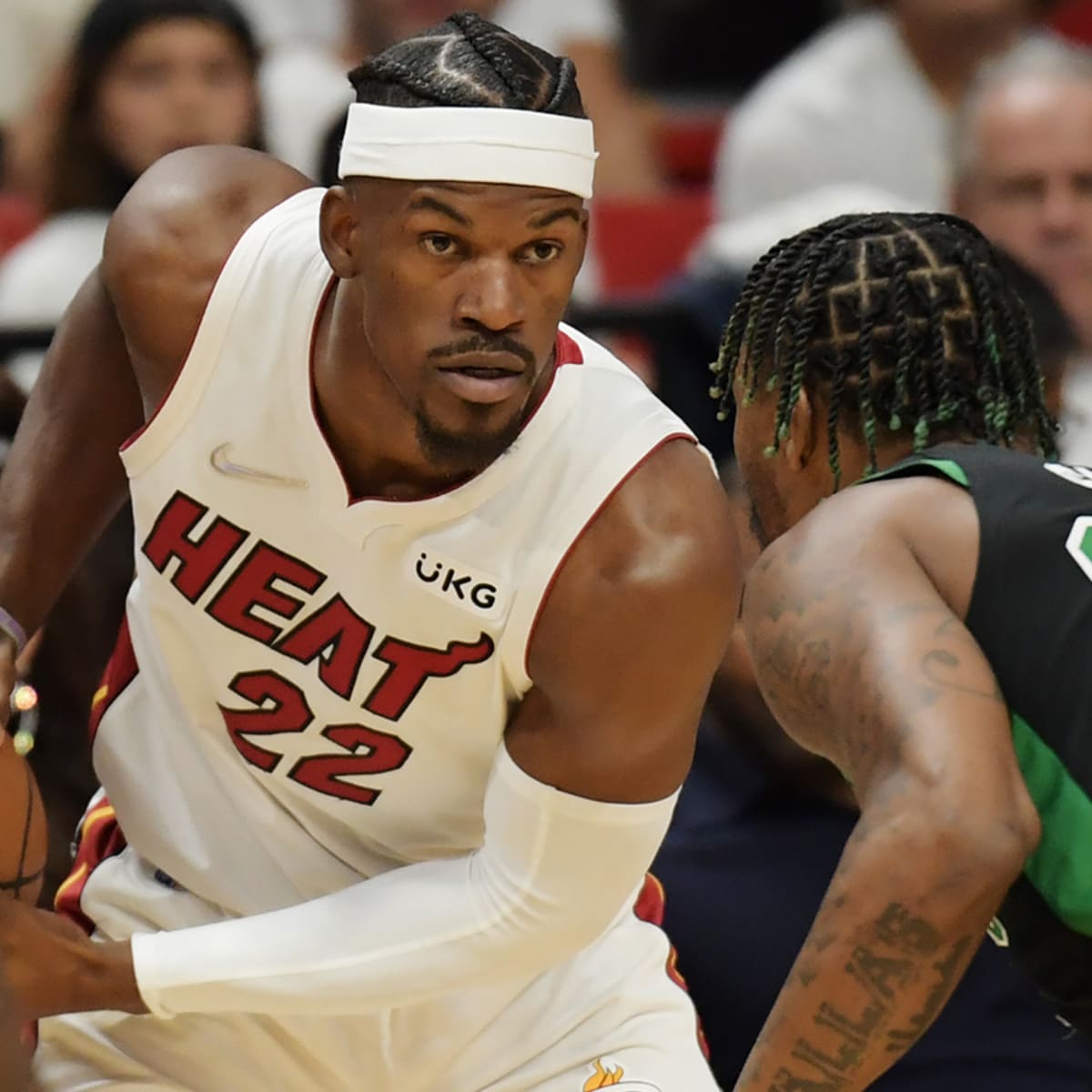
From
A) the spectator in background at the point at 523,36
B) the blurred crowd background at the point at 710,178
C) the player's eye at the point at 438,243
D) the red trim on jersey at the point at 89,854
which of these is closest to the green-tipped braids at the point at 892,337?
the player's eye at the point at 438,243

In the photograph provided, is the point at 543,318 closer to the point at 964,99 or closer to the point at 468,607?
the point at 468,607

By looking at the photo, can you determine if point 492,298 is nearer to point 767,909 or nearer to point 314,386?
point 314,386

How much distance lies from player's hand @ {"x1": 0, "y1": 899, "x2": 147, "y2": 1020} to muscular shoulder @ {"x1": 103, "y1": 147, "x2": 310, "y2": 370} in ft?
2.08

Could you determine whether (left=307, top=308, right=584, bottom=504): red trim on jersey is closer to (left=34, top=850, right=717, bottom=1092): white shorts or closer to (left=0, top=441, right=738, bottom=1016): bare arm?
(left=0, top=441, right=738, bottom=1016): bare arm

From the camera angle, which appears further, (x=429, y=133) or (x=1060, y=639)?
(x=429, y=133)

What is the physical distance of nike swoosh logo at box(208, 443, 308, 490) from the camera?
243 centimetres

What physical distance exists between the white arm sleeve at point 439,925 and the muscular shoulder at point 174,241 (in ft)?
1.97

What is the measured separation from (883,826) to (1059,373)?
6.48 feet

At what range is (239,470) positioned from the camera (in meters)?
2.44

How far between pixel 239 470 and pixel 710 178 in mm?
3652

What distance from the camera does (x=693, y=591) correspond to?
7.52 feet

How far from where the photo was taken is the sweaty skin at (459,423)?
2242 mm

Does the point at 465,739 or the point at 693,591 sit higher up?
the point at 693,591

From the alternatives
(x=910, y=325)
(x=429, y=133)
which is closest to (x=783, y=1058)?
(x=910, y=325)
